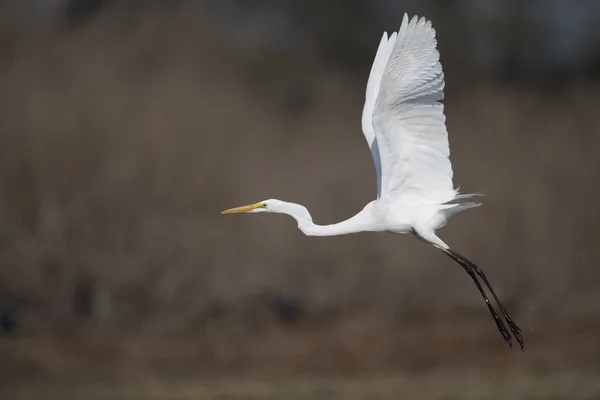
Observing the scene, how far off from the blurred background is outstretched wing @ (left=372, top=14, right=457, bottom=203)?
597cm

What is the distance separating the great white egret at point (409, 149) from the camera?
733 centimetres

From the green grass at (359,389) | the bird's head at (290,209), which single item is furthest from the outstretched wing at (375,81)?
the green grass at (359,389)

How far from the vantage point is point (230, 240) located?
15305 millimetres

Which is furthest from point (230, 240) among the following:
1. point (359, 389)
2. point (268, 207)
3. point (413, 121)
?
point (413, 121)

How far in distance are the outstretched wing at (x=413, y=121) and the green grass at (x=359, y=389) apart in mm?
5081

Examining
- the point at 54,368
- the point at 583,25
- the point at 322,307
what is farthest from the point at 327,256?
the point at 583,25

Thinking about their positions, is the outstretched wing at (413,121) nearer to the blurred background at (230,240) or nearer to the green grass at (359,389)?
the green grass at (359,389)

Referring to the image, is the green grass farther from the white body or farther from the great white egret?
the white body

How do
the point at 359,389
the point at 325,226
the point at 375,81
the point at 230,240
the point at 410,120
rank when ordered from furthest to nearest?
the point at 230,240 → the point at 359,389 → the point at 375,81 → the point at 325,226 → the point at 410,120

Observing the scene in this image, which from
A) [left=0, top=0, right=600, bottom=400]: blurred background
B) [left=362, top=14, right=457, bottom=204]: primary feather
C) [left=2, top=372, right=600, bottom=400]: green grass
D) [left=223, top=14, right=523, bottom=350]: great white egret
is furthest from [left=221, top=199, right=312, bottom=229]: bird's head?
[left=0, top=0, right=600, bottom=400]: blurred background

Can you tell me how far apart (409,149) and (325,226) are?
2.71 ft

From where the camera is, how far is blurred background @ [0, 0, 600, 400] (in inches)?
567

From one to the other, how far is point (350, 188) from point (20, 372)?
4.49m

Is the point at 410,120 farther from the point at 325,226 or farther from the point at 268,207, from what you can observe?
the point at 268,207
